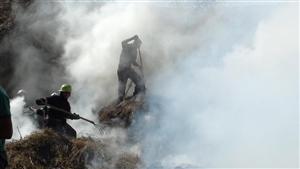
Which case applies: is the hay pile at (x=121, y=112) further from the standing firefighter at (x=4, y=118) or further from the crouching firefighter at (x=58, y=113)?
the standing firefighter at (x=4, y=118)

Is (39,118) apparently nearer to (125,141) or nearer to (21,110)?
(21,110)

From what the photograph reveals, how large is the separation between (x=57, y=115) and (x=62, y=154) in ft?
4.78

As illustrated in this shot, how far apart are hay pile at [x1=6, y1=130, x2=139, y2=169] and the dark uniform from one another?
775 mm

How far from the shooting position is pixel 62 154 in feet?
24.4

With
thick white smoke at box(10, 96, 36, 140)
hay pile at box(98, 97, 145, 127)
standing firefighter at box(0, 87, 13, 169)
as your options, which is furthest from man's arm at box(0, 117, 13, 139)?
thick white smoke at box(10, 96, 36, 140)

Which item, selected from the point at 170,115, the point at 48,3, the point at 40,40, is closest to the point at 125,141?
the point at 170,115

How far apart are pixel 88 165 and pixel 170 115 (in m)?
2.16

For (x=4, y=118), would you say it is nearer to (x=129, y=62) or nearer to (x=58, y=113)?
(x=58, y=113)

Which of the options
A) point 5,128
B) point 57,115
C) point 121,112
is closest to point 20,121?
point 121,112

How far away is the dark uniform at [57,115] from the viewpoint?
862cm

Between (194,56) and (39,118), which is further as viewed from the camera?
(194,56)

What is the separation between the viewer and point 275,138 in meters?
7.91

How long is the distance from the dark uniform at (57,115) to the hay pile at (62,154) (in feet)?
2.54

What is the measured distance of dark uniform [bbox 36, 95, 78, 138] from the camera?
8617 mm
